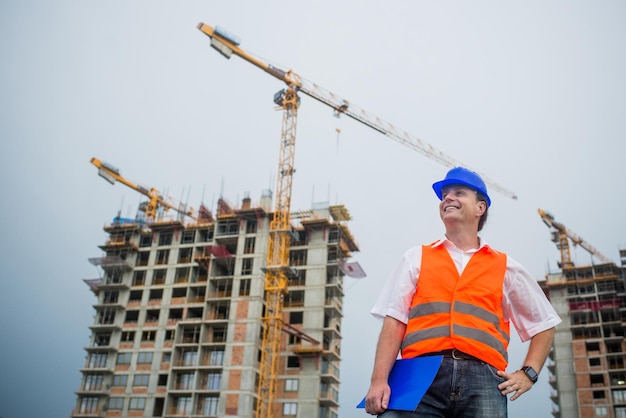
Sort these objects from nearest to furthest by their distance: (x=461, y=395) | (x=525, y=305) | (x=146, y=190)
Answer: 1. (x=461, y=395)
2. (x=525, y=305)
3. (x=146, y=190)

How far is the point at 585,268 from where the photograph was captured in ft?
269

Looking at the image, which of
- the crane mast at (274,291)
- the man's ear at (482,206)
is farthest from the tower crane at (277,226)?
the man's ear at (482,206)

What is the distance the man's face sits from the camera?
Result: 14.3 feet

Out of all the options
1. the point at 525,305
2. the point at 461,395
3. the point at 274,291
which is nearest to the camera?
the point at 461,395

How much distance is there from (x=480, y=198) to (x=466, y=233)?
0.30 metres

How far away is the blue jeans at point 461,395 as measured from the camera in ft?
12.0

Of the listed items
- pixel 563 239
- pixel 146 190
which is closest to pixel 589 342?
pixel 563 239

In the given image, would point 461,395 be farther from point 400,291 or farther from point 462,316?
point 400,291

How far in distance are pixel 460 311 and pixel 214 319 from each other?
6378cm

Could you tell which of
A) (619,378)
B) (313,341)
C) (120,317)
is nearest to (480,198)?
(313,341)

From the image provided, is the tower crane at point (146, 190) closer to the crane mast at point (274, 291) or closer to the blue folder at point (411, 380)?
the crane mast at point (274, 291)

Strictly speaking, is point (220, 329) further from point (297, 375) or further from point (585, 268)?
point (585, 268)

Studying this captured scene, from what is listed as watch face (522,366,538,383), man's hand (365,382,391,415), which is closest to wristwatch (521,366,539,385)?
watch face (522,366,538,383)

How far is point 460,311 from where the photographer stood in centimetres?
385
